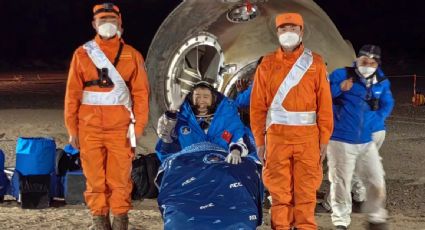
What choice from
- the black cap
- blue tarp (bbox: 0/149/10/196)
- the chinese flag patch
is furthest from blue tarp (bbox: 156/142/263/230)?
blue tarp (bbox: 0/149/10/196)

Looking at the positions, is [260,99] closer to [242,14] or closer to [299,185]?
[299,185]

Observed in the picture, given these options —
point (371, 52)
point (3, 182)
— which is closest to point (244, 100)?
point (371, 52)

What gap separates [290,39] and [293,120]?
1.97ft

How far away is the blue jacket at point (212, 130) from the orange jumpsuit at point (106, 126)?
52 centimetres

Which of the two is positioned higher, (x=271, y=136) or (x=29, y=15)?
(x=29, y=15)

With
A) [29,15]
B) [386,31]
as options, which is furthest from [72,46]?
[386,31]

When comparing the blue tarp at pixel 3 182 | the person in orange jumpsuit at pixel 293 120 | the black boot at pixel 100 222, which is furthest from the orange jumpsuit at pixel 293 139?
the blue tarp at pixel 3 182

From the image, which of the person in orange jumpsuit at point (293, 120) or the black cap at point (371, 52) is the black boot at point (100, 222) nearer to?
the person in orange jumpsuit at point (293, 120)

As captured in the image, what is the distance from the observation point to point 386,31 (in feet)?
145

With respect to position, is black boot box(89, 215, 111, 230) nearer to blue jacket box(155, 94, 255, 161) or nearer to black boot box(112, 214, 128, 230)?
black boot box(112, 214, 128, 230)

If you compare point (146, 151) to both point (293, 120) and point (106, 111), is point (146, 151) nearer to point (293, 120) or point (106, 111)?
point (106, 111)

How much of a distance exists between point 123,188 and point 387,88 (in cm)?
244

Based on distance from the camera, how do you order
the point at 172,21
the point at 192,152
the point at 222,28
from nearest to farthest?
the point at 192,152 < the point at 222,28 < the point at 172,21

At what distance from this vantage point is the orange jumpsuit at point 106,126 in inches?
212
